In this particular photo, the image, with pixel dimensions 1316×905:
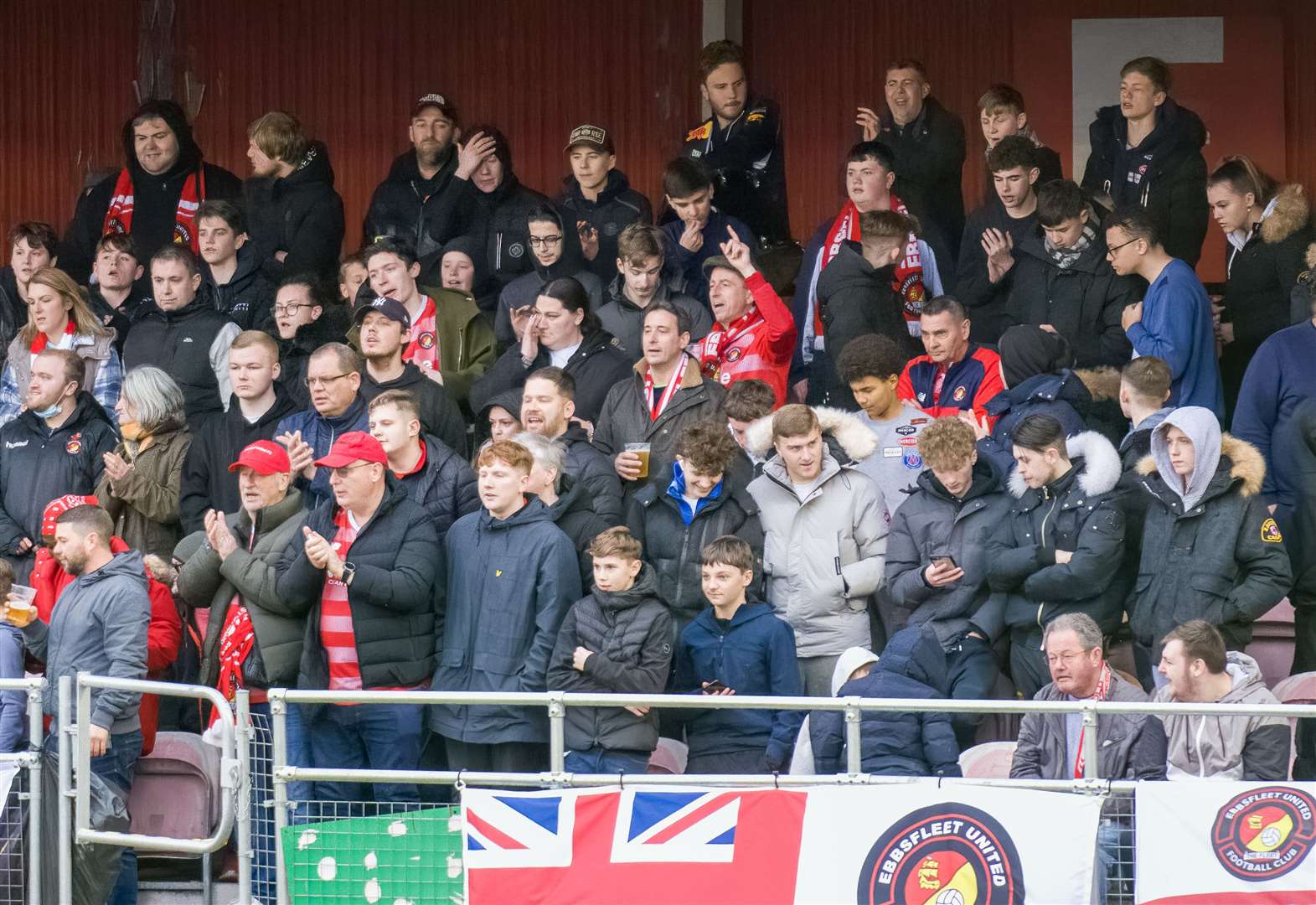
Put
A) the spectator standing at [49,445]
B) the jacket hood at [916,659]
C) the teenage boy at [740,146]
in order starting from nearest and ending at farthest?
the jacket hood at [916,659] → the spectator standing at [49,445] → the teenage boy at [740,146]

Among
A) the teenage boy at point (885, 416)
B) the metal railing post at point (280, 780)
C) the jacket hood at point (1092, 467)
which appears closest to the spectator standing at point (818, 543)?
the teenage boy at point (885, 416)

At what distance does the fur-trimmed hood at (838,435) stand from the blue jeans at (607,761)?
1774mm

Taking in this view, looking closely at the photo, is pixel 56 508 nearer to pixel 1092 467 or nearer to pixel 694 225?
pixel 694 225

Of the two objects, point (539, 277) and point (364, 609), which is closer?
point (364, 609)

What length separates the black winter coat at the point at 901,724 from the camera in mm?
7145

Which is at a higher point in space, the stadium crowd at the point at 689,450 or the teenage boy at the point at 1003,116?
the teenage boy at the point at 1003,116

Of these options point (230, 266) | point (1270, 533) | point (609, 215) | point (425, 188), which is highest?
point (425, 188)

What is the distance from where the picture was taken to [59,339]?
34.4 feet

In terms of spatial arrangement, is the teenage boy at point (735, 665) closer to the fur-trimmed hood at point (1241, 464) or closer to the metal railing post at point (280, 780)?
the metal railing post at point (280, 780)

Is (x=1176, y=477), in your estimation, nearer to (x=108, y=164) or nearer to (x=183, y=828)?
(x=183, y=828)

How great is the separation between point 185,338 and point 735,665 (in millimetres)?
4101

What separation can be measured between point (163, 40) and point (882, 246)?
747cm

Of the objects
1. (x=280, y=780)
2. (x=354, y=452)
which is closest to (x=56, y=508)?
(x=354, y=452)

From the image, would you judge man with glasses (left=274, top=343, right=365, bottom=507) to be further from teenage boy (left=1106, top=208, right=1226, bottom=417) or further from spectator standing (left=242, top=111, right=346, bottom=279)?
teenage boy (left=1106, top=208, right=1226, bottom=417)
